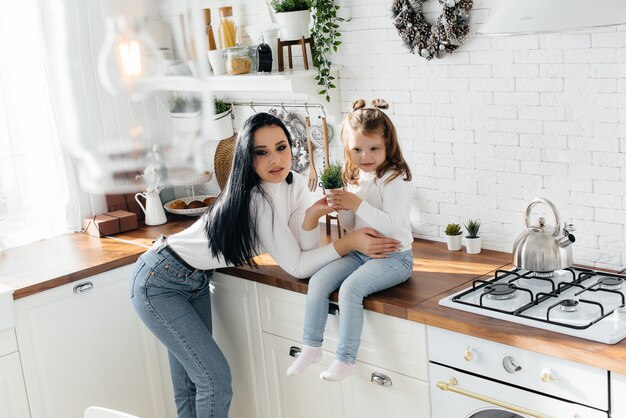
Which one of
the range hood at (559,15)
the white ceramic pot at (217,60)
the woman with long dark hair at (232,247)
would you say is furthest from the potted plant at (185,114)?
the white ceramic pot at (217,60)

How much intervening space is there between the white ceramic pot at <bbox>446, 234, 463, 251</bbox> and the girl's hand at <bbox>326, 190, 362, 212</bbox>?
0.57 metres

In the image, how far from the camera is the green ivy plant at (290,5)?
3068mm

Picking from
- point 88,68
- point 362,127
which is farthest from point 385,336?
point 88,68

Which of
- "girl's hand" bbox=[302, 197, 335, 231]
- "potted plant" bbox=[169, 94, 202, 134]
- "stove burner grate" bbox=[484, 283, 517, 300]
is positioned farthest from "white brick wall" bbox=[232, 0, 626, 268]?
"potted plant" bbox=[169, 94, 202, 134]

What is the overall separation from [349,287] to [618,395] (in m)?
0.84

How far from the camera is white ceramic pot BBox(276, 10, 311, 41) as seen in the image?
121 inches

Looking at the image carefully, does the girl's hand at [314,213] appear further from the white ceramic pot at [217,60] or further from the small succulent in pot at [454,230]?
the white ceramic pot at [217,60]

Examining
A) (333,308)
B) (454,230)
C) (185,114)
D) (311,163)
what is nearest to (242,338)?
(333,308)

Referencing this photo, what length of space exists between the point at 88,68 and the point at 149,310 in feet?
6.92

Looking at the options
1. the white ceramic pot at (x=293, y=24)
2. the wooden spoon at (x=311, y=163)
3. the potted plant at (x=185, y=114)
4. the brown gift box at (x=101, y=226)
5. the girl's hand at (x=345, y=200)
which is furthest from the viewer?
the brown gift box at (x=101, y=226)

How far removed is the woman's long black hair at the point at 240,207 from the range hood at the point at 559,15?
39.8 inches

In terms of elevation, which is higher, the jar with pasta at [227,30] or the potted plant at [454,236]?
the jar with pasta at [227,30]

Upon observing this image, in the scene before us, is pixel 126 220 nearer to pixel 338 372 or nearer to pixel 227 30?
pixel 227 30

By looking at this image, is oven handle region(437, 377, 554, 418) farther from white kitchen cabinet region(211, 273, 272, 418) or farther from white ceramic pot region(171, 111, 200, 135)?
white ceramic pot region(171, 111, 200, 135)
